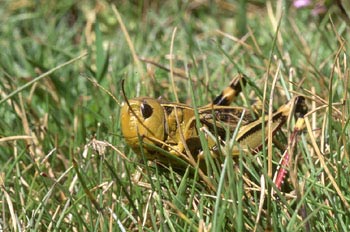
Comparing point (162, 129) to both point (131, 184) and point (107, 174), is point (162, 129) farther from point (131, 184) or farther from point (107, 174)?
point (107, 174)

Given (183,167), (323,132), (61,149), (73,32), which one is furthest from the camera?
(73,32)

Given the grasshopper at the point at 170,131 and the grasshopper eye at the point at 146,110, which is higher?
the grasshopper eye at the point at 146,110

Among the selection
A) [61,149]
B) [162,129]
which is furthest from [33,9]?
[162,129]

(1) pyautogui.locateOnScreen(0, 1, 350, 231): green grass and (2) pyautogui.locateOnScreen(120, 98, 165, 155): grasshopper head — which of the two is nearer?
(1) pyautogui.locateOnScreen(0, 1, 350, 231): green grass

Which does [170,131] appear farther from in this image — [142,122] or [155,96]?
[155,96]

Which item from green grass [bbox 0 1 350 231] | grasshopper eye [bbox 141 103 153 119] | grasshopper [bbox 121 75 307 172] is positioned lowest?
green grass [bbox 0 1 350 231]

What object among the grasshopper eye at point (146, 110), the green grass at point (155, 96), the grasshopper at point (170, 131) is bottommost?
the green grass at point (155, 96)
